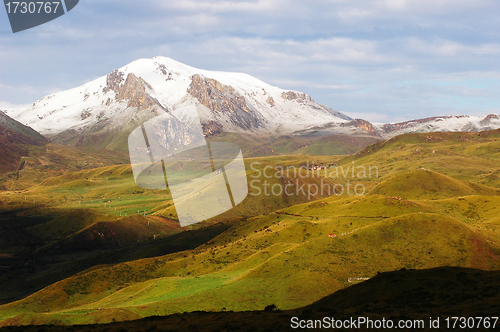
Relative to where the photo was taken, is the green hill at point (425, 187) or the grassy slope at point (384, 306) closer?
the grassy slope at point (384, 306)

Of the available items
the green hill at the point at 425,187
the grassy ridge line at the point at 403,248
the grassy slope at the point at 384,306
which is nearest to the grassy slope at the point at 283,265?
the grassy ridge line at the point at 403,248

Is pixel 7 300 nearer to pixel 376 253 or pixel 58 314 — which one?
pixel 58 314

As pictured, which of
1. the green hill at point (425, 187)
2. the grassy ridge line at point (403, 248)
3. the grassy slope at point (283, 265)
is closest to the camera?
the grassy slope at point (283, 265)

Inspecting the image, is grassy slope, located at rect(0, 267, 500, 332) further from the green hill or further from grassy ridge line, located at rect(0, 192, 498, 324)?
the green hill

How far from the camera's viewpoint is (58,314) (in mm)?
59094

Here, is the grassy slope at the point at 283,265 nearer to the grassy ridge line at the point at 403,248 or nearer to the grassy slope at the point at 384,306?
the grassy ridge line at the point at 403,248

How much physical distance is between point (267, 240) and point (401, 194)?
84134 millimetres

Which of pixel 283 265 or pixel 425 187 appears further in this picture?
pixel 425 187

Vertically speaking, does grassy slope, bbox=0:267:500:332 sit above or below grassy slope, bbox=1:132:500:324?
above

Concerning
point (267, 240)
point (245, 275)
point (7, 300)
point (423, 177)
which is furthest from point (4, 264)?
point (423, 177)

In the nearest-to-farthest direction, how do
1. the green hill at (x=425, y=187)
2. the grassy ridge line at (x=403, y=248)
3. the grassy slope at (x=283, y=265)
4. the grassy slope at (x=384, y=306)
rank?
1. the grassy slope at (x=384, y=306)
2. the grassy slope at (x=283, y=265)
3. the grassy ridge line at (x=403, y=248)
4. the green hill at (x=425, y=187)

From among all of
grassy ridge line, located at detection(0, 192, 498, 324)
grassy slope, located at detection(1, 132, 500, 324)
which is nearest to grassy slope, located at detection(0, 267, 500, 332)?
grassy slope, located at detection(1, 132, 500, 324)

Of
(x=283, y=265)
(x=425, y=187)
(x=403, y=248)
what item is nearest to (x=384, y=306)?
(x=283, y=265)

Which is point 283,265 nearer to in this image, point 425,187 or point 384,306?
point 384,306
